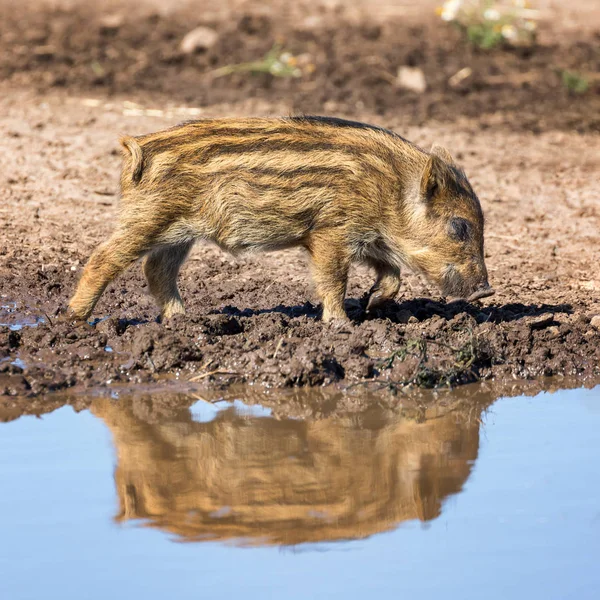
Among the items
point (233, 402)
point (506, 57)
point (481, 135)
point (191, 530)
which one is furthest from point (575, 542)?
point (506, 57)

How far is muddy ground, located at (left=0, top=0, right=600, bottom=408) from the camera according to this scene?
6605mm

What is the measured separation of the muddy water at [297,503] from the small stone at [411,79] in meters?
7.28

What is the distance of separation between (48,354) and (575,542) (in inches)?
133

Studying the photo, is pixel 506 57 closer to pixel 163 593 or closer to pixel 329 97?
pixel 329 97

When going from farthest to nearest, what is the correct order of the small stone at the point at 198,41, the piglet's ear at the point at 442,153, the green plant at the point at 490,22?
the small stone at the point at 198,41 → the green plant at the point at 490,22 → the piglet's ear at the point at 442,153

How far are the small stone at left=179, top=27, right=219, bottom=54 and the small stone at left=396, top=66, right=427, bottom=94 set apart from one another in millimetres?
2452

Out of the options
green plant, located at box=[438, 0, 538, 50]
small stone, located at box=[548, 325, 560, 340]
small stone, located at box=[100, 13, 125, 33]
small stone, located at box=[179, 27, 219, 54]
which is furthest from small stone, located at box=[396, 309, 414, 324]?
small stone, located at box=[100, 13, 125, 33]

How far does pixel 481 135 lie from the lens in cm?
1162

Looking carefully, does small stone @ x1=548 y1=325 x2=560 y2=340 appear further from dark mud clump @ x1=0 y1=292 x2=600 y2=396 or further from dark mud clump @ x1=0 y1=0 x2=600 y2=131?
dark mud clump @ x1=0 y1=0 x2=600 y2=131

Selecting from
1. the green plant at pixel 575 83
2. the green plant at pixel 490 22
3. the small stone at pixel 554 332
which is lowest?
the green plant at pixel 575 83

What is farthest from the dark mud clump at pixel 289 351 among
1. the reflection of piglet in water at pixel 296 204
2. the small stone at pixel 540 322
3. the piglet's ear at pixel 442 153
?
the piglet's ear at pixel 442 153

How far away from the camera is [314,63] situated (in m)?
13.6

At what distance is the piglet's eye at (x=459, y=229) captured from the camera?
7266 mm

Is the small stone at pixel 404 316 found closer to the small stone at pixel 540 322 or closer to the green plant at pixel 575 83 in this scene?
the small stone at pixel 540 322
